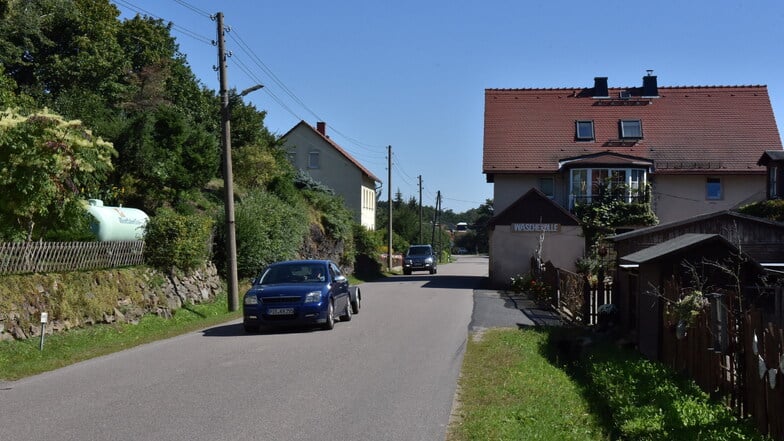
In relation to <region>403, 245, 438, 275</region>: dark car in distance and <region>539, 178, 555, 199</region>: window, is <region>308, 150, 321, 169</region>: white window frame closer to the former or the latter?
<region>403, 245, 438, 275</region>: dark car in distance

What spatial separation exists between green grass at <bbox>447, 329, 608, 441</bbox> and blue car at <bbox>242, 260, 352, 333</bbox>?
3994 mm

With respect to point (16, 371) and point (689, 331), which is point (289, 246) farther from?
point (689, 331)

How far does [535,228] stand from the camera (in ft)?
121

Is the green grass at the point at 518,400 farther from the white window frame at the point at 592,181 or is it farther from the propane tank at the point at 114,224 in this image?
the white window frame at the point at 592,181

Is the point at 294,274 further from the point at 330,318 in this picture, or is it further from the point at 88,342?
the point at 88,342

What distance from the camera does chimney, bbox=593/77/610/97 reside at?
47.2 meters

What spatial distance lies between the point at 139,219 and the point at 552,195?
80.9ft

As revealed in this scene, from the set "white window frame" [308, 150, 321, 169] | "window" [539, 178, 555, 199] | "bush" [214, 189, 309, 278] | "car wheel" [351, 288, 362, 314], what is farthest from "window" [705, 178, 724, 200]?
"white window frame" [308, 150, 321, 169]

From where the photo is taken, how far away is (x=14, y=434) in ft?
25.3

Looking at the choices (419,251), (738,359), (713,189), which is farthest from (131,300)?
(419,251)

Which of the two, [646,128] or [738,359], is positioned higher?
[646,128]

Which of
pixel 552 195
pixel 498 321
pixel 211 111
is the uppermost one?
pixel 211 111

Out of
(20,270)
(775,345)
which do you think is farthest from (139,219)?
(775,345)

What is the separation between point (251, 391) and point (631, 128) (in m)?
38.2
